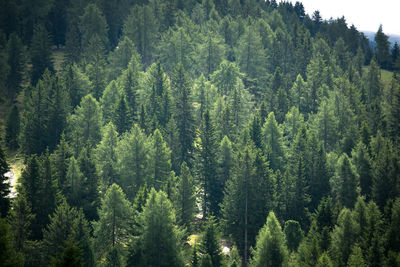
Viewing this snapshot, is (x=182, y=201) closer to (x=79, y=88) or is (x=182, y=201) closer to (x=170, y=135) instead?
(x=170, y=135)

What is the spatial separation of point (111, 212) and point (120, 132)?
952 inches

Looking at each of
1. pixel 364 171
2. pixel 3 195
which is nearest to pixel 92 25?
pixel 3 195

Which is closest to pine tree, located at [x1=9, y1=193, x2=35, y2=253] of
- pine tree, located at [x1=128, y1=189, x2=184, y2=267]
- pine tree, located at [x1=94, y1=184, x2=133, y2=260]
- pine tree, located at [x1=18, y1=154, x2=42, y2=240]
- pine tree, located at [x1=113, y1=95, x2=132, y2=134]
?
pine tree, located at [x1=18, y1=154, x2=42, y2=240]

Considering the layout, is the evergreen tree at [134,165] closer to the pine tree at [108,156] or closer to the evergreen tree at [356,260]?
the pine tree at [108,156]

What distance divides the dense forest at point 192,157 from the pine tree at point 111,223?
155 mm

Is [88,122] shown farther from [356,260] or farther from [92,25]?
[92,25]

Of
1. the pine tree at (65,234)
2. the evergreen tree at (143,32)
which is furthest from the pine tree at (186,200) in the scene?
the evergreen tree at (143,32)

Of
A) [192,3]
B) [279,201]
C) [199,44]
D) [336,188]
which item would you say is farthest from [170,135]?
[192,3]

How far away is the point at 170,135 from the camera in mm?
70250

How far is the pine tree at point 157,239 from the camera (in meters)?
48.1

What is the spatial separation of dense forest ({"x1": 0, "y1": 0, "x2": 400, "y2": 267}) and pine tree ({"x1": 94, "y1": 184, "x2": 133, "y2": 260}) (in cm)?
15

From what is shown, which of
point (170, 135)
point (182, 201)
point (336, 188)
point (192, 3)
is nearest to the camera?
point (182, 201)

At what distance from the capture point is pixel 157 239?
48.7 metres

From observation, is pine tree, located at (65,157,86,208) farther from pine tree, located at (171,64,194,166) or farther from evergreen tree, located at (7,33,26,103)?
evergreen tree, located at (7,33,26,103)
